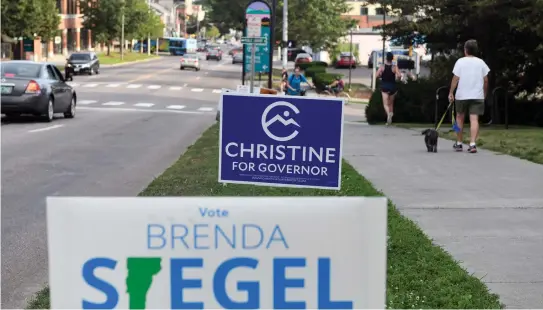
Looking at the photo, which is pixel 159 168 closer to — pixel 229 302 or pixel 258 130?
pixel 258 130

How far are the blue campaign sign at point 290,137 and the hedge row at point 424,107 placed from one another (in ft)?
47.5

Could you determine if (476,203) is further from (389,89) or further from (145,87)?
(145,87)

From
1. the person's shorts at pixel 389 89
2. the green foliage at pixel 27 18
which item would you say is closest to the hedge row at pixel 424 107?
the person's shorts at pixel 389 89

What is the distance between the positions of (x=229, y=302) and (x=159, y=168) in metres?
11.5

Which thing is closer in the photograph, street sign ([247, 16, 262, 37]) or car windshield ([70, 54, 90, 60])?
street sign ([247, 16, 262, 37])

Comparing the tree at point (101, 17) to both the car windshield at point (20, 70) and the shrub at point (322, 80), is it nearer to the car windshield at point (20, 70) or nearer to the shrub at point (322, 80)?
the shrub at point (322, 80)

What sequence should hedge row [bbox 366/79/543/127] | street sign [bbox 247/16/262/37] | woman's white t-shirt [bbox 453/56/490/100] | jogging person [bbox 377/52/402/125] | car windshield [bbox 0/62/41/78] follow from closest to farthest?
woman's white t-shirt [bbox 453/56/490/100] < street sign [bbox 247/16/262/37] < jogging person [bbox 377/52/402/125] < hedge row [bbox 366/79/543/127] < car windshield [bbox 0/62/41/78]

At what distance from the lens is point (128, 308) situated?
9.12ft

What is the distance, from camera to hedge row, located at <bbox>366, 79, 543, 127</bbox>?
21.5 meters

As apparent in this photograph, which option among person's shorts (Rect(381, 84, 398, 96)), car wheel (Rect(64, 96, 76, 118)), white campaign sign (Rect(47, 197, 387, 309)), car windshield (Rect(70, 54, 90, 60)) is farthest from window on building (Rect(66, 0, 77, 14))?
white campaign sign (Rect(47, 197, 387, 309))

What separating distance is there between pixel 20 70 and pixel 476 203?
15.4 m

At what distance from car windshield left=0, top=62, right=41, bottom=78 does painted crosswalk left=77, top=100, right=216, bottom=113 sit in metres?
8.46

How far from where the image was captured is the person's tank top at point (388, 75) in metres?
20.8

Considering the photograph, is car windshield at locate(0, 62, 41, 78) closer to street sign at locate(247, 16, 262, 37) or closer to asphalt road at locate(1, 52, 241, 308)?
asphalt road at locate(1, 52, 241, 308)
